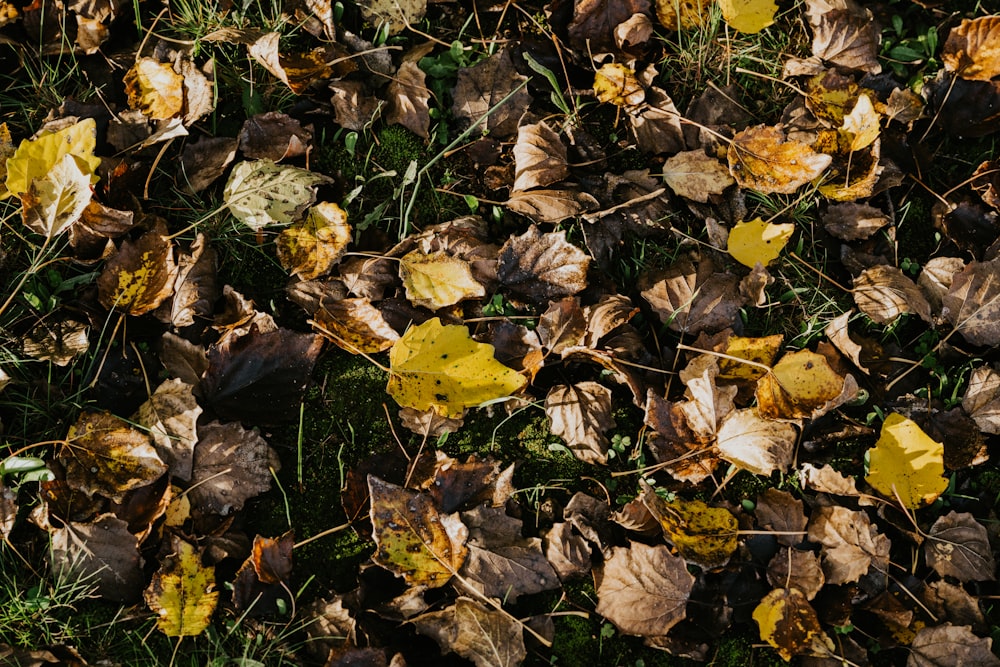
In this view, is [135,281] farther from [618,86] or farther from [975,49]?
[975,49]

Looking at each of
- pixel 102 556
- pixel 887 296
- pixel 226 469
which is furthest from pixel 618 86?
pixel 102 556

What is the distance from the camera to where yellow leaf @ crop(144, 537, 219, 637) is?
6.12ft

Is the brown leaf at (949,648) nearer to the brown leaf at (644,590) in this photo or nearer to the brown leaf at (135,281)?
the brown leaf at (644,590)

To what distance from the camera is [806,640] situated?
1935 mm

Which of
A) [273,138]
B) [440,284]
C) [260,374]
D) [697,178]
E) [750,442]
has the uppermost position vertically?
[273,138]

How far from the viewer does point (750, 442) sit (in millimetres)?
2055

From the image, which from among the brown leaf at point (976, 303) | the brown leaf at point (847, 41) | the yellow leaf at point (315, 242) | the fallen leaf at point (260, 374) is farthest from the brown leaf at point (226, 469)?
the brown leaf at point (847, 41)

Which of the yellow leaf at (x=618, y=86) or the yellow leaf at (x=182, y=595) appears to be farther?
the yellow leaf at (x=618, y=86)

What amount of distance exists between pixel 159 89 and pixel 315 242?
0.69 metres

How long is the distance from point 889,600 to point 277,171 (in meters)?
2.09

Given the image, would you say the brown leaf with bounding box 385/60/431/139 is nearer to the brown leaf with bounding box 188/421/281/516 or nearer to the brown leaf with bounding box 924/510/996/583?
the brown leaf with bounding box 188/421/281/516

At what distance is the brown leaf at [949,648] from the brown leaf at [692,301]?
959 mm

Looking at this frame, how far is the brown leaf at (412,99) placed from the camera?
2.35 m

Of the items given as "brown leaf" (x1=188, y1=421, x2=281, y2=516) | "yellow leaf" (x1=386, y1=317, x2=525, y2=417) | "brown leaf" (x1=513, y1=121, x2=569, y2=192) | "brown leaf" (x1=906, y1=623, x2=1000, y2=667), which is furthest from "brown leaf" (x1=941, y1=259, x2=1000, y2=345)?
"brown leaf" (x1=188, y1=421, x2=281, y2=516)
